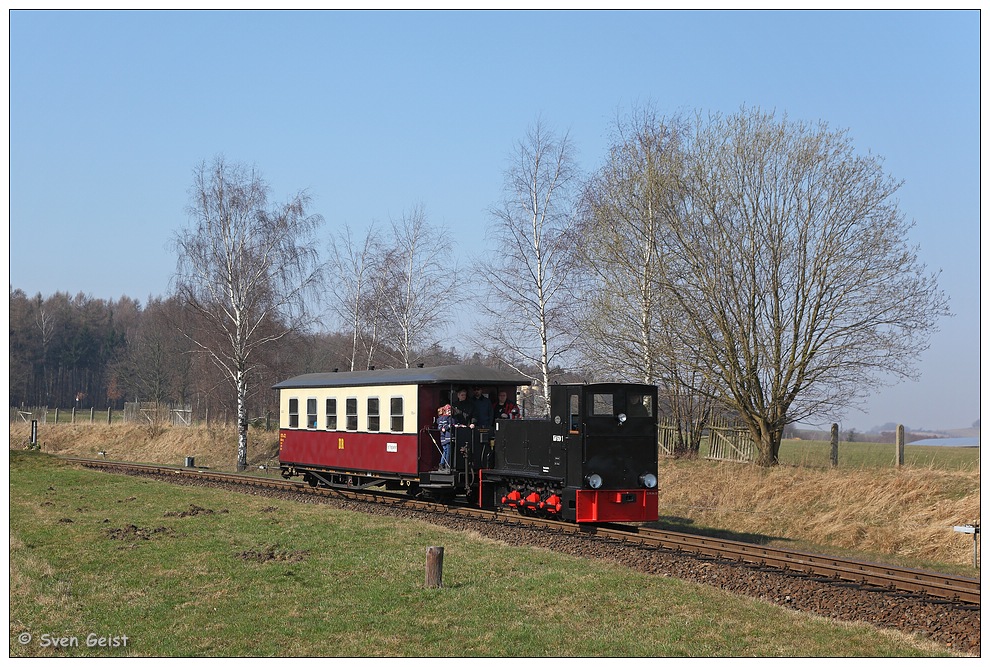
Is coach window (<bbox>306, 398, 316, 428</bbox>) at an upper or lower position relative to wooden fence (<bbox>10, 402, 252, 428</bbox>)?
upper

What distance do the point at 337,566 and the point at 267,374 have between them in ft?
126

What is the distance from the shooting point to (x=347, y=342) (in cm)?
4275

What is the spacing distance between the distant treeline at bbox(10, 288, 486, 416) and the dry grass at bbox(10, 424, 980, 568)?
104ft

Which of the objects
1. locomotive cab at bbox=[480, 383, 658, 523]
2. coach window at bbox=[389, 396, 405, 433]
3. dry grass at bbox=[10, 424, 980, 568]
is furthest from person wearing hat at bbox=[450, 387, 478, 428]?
dry grass at bbox=[10, 424, 980, 568]

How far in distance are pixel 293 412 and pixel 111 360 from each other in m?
68.8

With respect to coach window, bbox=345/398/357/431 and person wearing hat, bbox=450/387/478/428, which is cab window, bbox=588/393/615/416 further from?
coach window, bbox=345/398/357/431

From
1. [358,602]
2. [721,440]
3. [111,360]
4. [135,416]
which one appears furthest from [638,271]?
[111,360]

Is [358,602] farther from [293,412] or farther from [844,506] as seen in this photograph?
[293,412]

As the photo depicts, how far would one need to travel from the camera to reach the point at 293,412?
25.4 m

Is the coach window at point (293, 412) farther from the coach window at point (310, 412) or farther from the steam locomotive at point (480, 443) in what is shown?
the coach window at point (310, 412)

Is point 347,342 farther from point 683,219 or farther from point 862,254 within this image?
point 862,254

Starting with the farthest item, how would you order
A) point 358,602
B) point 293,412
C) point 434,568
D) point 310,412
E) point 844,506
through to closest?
1. point 293,412
2. point 310,412
3. point 844,506
4. point 434,568
5. point 358,602

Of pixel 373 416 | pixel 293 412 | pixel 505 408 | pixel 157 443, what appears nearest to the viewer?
pixel 505 408

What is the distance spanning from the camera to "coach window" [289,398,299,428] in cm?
2520
